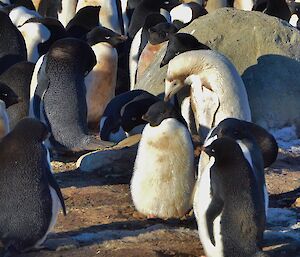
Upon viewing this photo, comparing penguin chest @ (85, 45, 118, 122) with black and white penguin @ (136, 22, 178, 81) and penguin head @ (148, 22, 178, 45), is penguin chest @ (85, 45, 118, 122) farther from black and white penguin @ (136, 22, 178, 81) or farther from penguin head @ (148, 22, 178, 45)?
penguin head @ (148, 22, 178, 45)

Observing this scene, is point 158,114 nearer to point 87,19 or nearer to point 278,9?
point 87,19

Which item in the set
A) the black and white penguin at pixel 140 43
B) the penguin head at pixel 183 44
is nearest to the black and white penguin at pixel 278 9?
the black and white penguin at pixel 140 43

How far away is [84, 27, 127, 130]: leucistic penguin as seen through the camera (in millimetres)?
9672

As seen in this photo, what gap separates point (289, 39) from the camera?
921 centimetres

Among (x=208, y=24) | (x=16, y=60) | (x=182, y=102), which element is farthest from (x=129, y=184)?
(x=16, y=60)

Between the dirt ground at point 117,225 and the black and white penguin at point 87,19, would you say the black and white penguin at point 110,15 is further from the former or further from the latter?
the dirt ground at point 117,225

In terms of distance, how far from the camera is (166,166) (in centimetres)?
636

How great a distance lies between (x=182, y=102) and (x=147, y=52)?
2.41 m

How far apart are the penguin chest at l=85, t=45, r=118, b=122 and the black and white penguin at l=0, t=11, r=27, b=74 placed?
1.01 m

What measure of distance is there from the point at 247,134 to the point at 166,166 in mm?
720

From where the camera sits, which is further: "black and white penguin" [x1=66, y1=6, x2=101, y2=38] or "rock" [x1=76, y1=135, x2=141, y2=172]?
"black and white penguin" [x1=66, y1=6, x2=101, y2=38]

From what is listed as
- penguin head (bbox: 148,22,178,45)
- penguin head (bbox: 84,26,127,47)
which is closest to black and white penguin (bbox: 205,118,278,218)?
penguin head (bbox: 84,26,127,47)

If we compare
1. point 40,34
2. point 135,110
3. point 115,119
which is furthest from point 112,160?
point 40,34

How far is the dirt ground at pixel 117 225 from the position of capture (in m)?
5.70
